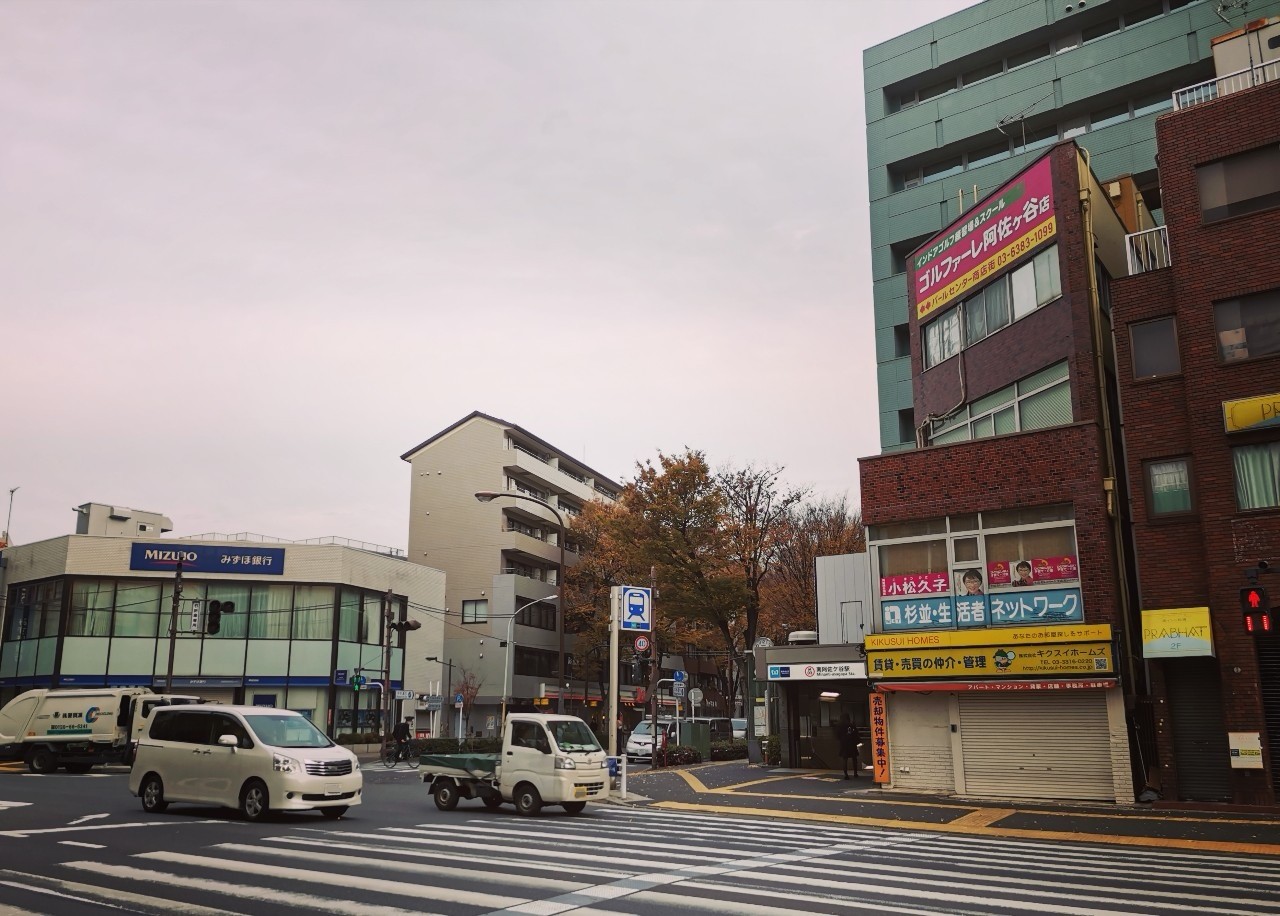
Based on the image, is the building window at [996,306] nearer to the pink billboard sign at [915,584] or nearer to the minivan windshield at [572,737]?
the pink billboard sign at [915,584]

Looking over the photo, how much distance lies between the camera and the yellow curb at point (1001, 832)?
15.3 metres

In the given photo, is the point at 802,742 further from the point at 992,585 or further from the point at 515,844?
the point at 515,844

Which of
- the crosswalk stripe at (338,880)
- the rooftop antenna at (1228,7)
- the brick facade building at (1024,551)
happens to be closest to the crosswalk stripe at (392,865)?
the crosswalk stripe at (338,880)

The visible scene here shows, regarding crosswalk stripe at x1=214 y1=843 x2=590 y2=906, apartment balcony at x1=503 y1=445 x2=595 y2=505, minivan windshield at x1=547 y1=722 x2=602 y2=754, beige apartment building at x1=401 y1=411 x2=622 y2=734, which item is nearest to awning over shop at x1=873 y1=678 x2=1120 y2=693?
minivan windshield at x1=547 y1=722 x2=602 y2=754

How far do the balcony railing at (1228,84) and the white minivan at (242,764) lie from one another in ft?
76.6

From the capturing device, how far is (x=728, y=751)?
4169 cm

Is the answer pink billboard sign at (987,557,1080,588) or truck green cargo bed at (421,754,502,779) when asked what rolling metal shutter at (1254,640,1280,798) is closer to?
pink billboard sign at (987,557,1080,588)

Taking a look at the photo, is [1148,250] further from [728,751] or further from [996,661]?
[728,751]

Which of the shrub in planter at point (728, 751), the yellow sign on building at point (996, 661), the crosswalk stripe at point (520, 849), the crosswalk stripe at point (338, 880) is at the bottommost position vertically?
the shrub in planter at point (728, 751)

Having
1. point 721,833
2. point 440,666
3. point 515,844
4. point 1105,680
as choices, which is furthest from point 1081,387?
point 440,666

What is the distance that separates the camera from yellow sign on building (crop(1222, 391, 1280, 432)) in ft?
68.5

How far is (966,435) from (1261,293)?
8717mm

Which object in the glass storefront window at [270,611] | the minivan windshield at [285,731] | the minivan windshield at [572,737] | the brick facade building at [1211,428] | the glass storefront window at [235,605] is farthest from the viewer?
the glass storefront window at [270,611]

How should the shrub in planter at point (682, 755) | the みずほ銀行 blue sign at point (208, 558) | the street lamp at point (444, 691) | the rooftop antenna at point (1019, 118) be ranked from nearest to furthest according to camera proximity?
the shrub in planter at point (682, 755) < the rooftop antenna at point (1019, 118) < the みずほ銀行 blue sign at point (208, 558) < the street lamp at point (444, 691)
